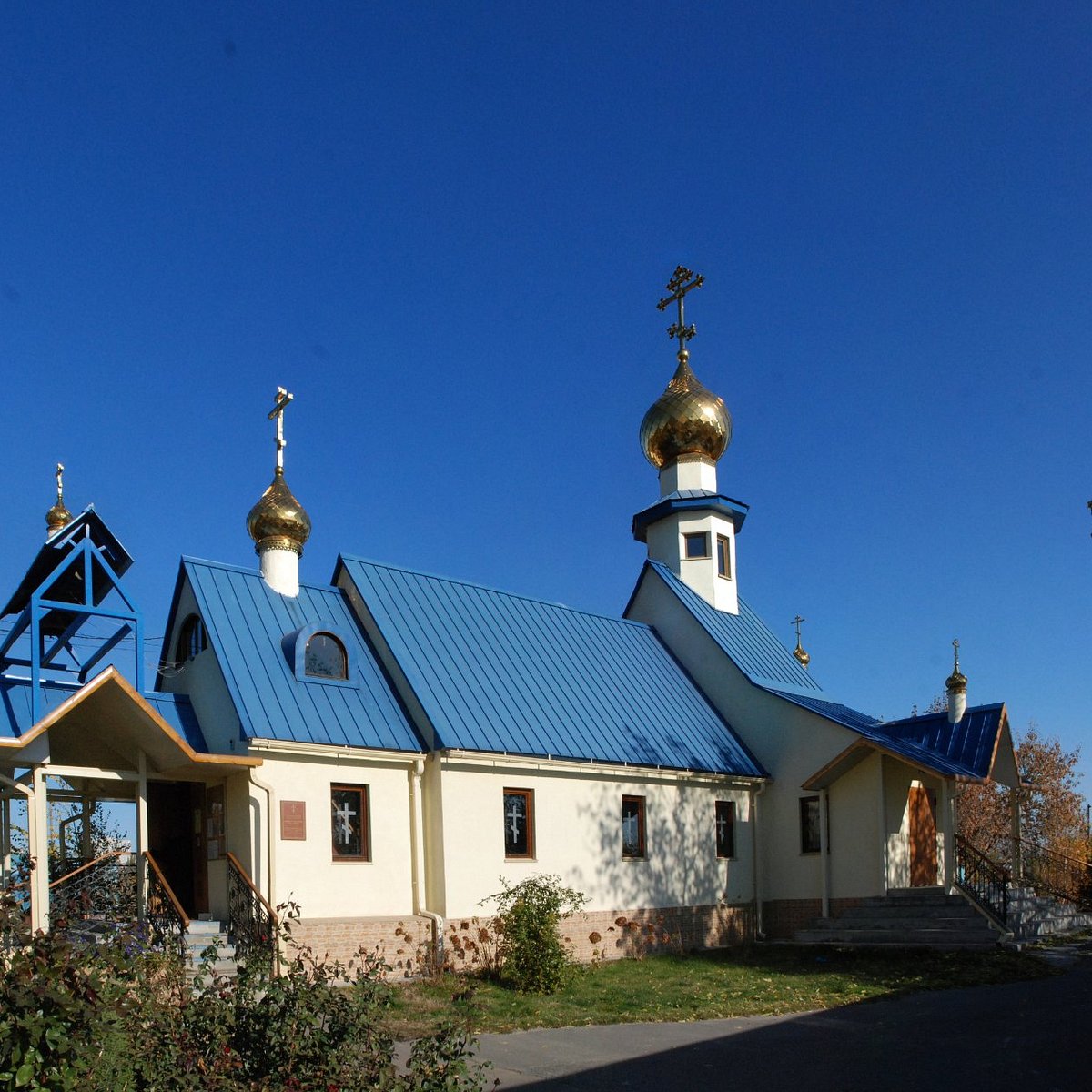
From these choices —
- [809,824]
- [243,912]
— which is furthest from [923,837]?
[243,912]

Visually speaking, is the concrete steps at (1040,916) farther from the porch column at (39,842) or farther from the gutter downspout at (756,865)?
the porch column at (39,842)

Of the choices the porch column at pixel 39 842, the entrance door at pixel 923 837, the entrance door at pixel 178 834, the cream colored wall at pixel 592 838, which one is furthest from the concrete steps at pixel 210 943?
the entrance door at pixel 923 837

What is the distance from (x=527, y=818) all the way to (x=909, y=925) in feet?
21.7

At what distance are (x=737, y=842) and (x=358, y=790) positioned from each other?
8.10 m

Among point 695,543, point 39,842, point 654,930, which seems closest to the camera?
point 39,842

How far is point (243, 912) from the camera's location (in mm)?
14734

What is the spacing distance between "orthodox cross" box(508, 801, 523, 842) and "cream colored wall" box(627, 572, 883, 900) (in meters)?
6.01

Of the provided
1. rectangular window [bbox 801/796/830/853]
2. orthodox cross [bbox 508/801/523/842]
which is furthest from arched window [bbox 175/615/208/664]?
rectangular window [bbox 801/796/830/853]

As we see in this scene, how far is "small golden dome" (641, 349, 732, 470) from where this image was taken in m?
26.1

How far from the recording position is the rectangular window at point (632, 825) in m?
19.2

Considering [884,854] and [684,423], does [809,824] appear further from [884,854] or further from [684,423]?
[684,423]

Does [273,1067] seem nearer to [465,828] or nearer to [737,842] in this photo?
[465,828]

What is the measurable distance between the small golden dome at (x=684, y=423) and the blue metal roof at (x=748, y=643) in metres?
2.88

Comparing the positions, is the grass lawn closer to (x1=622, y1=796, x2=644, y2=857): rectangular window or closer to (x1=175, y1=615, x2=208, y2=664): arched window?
(x1=622, y1=796, x2=644, y2=857): rectangular window
